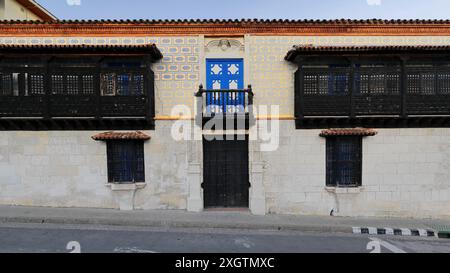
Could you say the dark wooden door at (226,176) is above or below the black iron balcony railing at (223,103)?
below

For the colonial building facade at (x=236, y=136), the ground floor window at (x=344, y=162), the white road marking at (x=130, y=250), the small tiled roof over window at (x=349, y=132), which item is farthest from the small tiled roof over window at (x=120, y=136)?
the ground floor window at (x=344, y=162)

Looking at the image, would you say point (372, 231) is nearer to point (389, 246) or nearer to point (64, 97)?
point (389, 246)

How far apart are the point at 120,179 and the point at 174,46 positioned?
4836mm

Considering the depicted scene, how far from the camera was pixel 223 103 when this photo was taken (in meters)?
8.29

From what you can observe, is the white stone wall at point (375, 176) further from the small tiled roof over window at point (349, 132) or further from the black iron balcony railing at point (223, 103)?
the black iron balcony railing at point (223, 103)

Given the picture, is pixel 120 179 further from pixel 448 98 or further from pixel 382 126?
pixel 448 98

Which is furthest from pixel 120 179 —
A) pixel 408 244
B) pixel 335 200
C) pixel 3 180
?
pixel 408 244

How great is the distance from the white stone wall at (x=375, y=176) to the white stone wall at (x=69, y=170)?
137 inches

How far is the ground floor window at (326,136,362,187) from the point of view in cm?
852

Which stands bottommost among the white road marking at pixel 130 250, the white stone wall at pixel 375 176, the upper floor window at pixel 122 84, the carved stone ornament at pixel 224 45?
the white road marking at pixel 130 250

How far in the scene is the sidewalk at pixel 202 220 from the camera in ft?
24.2

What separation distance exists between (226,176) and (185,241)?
2968 mm

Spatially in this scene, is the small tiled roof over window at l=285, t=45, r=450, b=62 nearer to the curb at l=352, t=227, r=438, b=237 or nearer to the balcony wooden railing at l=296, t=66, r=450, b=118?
the balcony wooden railing at l=296, t=66, r=450, b=118
